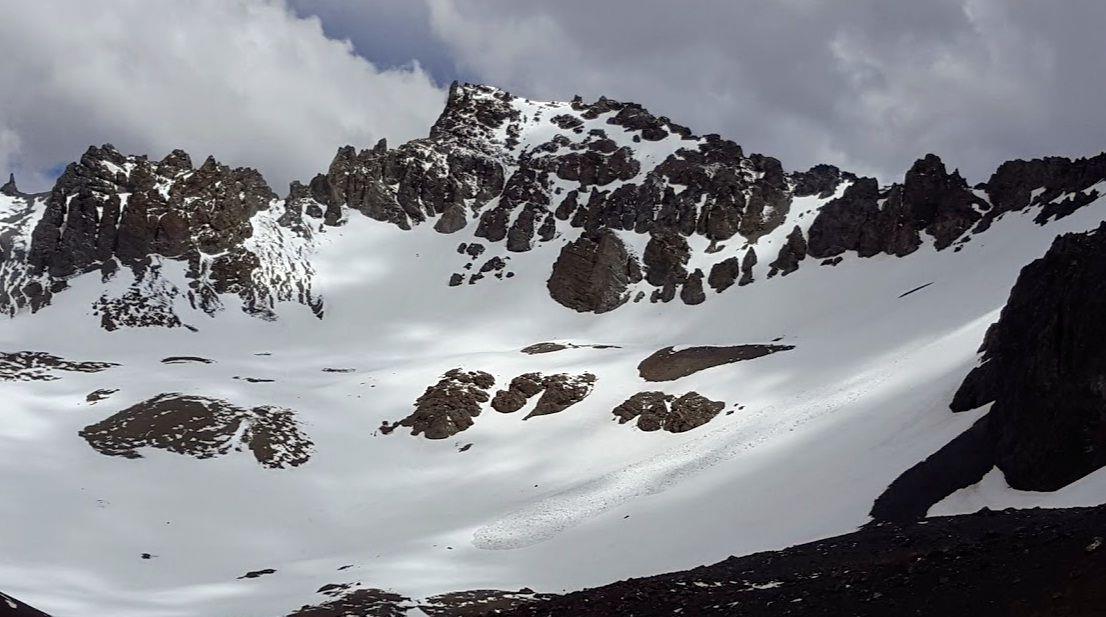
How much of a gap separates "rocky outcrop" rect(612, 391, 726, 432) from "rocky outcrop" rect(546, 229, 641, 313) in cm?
4984

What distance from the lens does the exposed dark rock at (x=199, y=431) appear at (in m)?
60.2

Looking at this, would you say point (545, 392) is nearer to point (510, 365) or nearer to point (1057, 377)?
point (510, 365)

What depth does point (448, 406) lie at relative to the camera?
237 ft

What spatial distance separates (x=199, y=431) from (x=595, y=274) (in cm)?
6769

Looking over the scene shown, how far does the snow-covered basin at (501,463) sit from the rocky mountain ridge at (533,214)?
768 cm

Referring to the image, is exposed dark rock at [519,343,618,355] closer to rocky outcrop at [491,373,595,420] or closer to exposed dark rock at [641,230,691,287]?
rocky outcrop at [491,373,595,420]

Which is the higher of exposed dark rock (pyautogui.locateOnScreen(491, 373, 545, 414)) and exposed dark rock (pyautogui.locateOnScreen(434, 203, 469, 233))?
exposed dark rock (pyautogui.locateOnScreen(434, 203, 469, 233))

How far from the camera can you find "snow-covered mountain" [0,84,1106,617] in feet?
115

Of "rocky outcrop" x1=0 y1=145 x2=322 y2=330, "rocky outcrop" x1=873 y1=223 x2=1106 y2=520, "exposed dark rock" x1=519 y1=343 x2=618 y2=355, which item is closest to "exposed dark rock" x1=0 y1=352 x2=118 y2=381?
"rocky outcrop" x1=0 y1=145 x2=322 y2=330

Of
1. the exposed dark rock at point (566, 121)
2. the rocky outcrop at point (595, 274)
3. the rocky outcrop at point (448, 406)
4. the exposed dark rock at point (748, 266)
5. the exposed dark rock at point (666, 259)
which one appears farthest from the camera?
the exposed dark rock at point (566, 121)

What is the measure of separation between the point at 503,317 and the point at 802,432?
76.4 meters

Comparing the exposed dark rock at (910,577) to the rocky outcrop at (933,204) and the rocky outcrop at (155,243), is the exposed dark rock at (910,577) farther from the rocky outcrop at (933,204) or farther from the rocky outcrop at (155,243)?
the rocky outcrop at (155,243)

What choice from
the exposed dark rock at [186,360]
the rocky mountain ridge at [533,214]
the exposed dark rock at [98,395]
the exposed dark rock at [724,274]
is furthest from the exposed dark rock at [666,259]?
the exposed dark rock at [98,395]

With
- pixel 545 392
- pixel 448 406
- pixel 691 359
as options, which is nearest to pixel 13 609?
pixel 448 406
